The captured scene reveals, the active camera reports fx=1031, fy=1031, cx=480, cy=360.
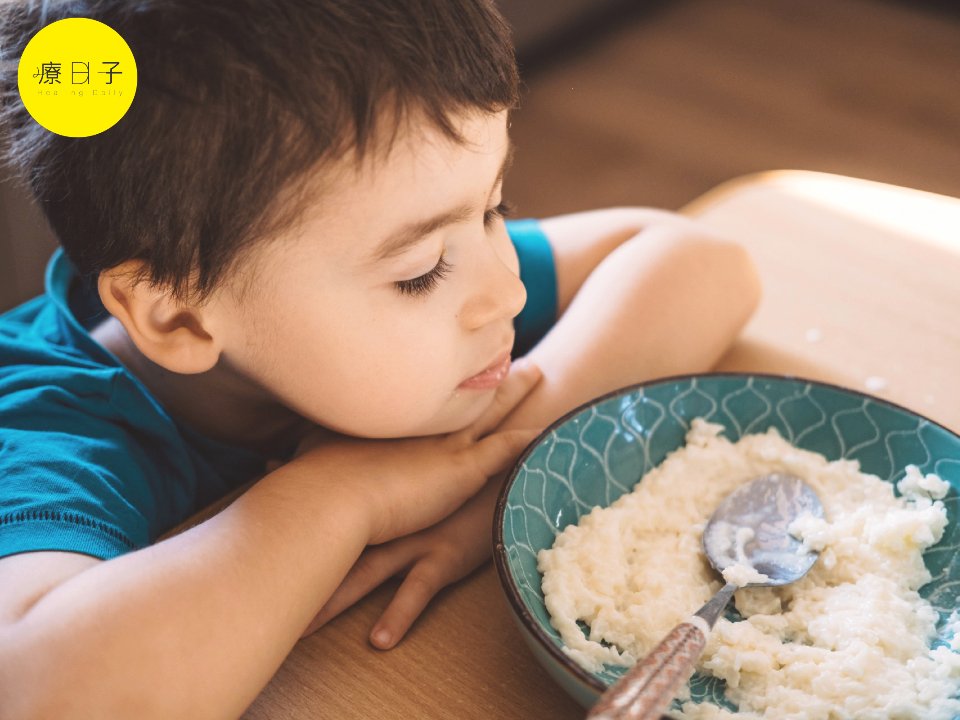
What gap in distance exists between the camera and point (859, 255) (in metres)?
1.08

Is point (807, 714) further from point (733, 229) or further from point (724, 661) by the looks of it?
point (733, 229)

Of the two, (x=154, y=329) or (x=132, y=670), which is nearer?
(x=132, y=670)

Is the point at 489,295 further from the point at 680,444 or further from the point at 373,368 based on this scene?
the point at 680,444

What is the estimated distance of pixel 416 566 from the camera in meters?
0.71

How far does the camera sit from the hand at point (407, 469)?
28.7 inches

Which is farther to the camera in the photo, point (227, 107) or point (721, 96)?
point (721, 96)

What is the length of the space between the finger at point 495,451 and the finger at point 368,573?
83 mm

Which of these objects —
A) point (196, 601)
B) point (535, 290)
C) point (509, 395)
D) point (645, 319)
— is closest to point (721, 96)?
point (535, 290)

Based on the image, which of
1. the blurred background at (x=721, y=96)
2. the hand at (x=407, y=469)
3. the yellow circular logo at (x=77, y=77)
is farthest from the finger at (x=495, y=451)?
the blurred background at (x=721, y=96)

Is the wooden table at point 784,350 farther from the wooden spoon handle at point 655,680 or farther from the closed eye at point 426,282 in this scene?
the closed eye at point 426,282

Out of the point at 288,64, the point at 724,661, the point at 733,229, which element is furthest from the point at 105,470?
the point at 733,229

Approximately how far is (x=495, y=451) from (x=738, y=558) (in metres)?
A: 0.20

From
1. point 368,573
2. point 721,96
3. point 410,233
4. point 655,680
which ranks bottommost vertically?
point 721,96

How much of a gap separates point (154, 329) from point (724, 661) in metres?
0.45
